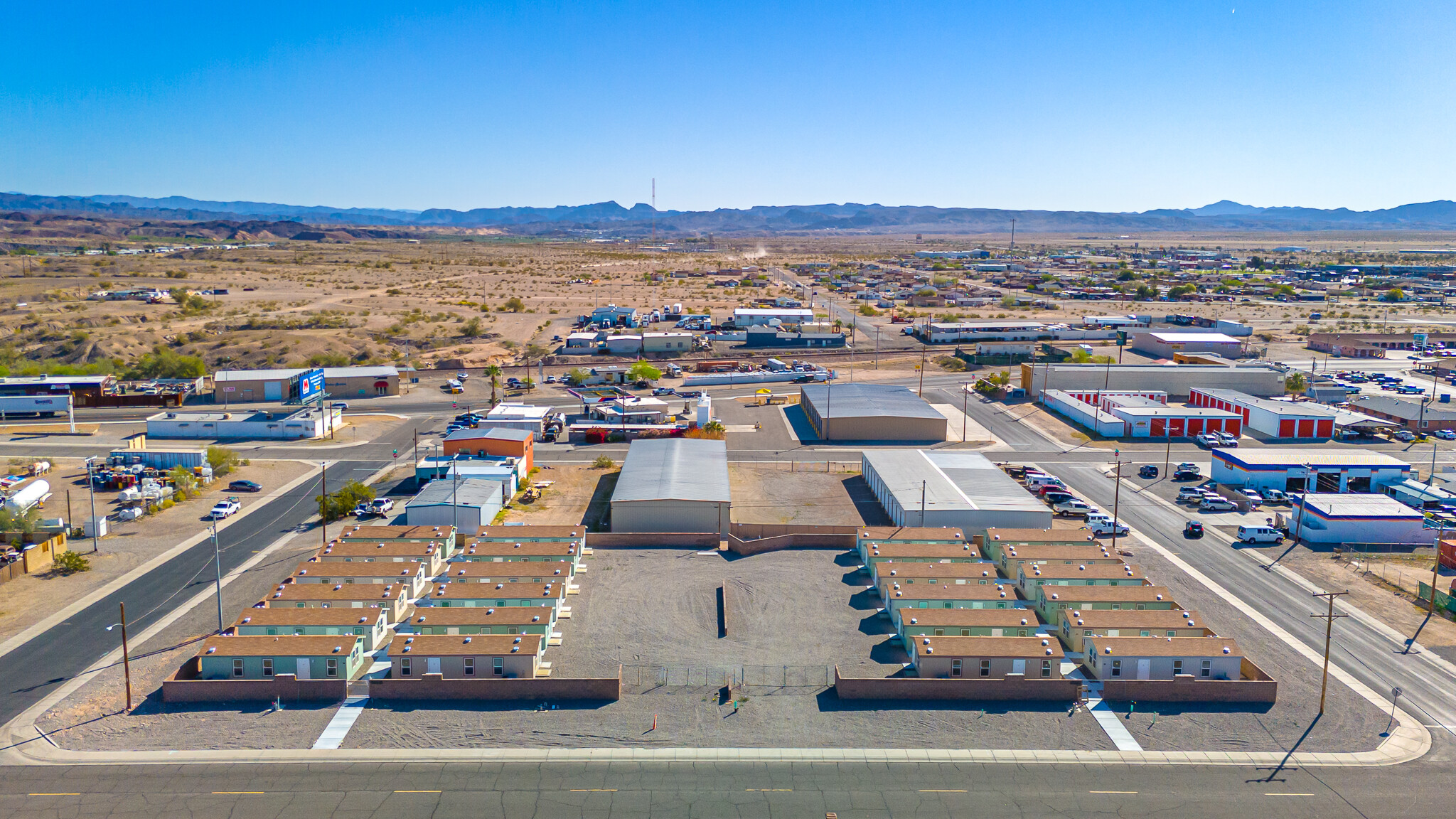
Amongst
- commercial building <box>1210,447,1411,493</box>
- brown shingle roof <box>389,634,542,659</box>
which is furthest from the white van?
brown shingle roof <box>389,634,542,659</box>

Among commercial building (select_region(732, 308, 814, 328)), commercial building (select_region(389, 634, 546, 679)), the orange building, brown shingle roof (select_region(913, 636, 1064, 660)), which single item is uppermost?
commercial building (select_region(732, 308, 814, 328))

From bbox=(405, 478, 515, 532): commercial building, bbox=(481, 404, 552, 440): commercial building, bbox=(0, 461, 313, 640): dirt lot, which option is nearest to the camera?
bbox=(0, 461, 313, 640): dirt lot

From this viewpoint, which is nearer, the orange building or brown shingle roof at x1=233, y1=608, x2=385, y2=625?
brown shingle roof at x1=233, y1=608, x2=385, y2=625

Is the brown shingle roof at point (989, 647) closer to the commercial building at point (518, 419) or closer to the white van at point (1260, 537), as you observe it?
the white van at point (1260, 537)

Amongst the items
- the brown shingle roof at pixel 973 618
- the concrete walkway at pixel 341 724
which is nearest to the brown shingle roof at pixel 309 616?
the concrete walkway at pixel 341 724

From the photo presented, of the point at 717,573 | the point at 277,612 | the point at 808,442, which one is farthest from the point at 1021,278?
the point at 277,612

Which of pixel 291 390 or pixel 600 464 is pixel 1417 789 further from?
pixel 291 390

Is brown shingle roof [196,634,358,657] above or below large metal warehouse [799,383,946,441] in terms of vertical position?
below

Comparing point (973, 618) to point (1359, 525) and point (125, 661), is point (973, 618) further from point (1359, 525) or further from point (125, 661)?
point (125, 661)

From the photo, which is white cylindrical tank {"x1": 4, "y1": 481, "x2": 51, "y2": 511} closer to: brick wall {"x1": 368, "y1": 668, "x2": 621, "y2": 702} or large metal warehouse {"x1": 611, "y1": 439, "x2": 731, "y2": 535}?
brick wall {"x1": 368, "y1": 668, "x2": 621, "y2": 702}
